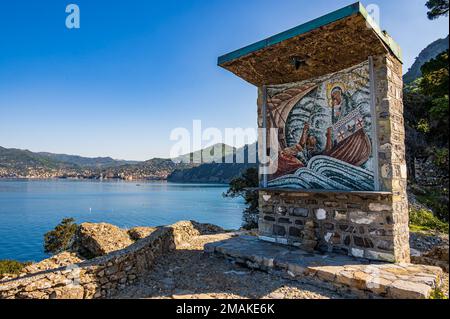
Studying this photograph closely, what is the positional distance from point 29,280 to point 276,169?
5.39 metres

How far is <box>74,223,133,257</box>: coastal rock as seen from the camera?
952 centimetres

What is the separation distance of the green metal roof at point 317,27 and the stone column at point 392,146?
337mm

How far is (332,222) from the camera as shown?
5660mm

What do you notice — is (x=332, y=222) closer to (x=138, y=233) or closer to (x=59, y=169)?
(x=138, y=233)

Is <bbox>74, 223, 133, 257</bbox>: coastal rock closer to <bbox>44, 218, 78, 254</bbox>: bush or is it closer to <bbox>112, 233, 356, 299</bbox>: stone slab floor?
<bbox>112, 233, 356, 299</bbox>: stone slab floor

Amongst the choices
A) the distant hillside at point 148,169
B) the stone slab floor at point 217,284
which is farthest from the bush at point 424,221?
the distant hillside at point 148,169

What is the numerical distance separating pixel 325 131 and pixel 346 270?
2975mm

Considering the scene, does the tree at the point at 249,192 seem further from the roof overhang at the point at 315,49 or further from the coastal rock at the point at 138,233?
the roof overhang at the point at 315,49

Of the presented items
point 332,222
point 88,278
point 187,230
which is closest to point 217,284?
point 88,278

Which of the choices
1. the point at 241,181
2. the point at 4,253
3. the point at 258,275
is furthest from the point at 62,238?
the point at 258,275

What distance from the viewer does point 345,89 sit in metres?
5.74

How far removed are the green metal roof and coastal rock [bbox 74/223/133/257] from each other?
751 centimetres

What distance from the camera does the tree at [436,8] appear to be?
26.1 ft
